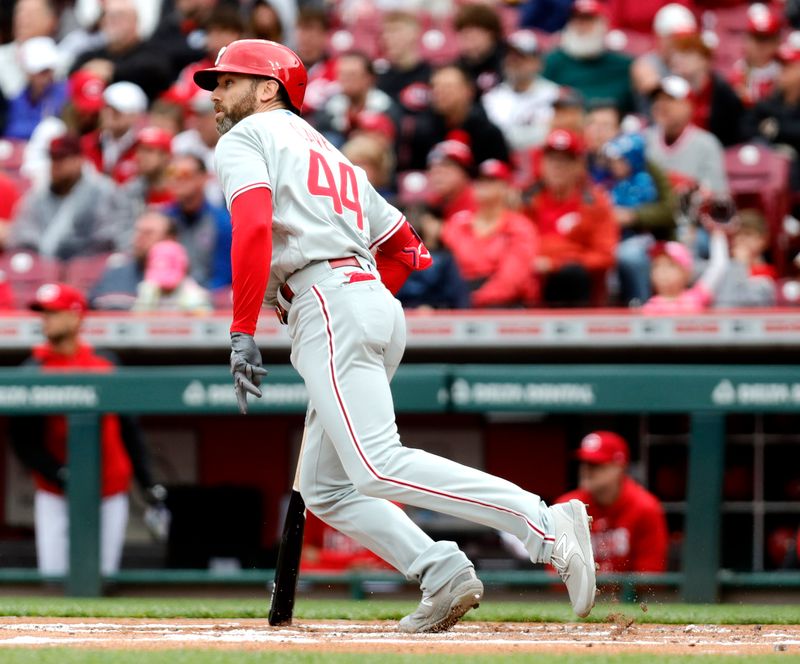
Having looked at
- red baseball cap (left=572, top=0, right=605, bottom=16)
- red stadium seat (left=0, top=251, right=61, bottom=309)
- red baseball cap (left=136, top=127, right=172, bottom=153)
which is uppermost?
red baseball cap (left=572, top=0, right=605, bottom=16)

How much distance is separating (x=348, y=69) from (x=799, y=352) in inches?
139

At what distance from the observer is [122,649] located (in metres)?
3.56

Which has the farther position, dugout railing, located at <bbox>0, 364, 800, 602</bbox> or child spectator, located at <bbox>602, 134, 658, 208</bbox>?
child spectator, located at <bbox>602, 134, 658, 208</bbox>

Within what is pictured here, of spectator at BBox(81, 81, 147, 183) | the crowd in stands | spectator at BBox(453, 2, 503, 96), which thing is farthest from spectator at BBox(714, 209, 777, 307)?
spectator at BBox(81, 81, 147, 183)

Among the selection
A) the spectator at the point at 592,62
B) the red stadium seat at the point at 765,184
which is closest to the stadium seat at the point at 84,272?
the spectator at the point at 592,62

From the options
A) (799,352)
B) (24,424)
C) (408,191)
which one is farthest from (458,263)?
(24,424)

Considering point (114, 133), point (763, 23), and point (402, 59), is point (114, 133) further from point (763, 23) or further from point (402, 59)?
point (763, 23)

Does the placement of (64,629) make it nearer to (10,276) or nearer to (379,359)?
(379,359)

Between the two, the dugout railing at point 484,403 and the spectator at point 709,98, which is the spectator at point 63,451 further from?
the spectator at point 709,98

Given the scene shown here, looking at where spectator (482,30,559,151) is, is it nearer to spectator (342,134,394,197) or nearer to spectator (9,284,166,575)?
spectator (342,134,394,197)

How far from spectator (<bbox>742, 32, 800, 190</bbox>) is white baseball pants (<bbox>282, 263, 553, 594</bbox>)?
4.98 metres

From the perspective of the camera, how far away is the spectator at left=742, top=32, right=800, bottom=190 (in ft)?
27.6

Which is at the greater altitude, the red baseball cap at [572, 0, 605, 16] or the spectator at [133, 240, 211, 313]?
the red baseball cap at [572, 0, 605, 16]

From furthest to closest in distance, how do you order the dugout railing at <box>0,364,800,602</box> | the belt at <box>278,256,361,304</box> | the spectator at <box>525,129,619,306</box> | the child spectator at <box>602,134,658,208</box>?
the child spectator at <box>602,134,658,208</box>, the spectator at <box>525,129,619,306</box>, the dugout railing at <box>0,364,800,602</box>, the belt at <box>278,256,361,304</box>
